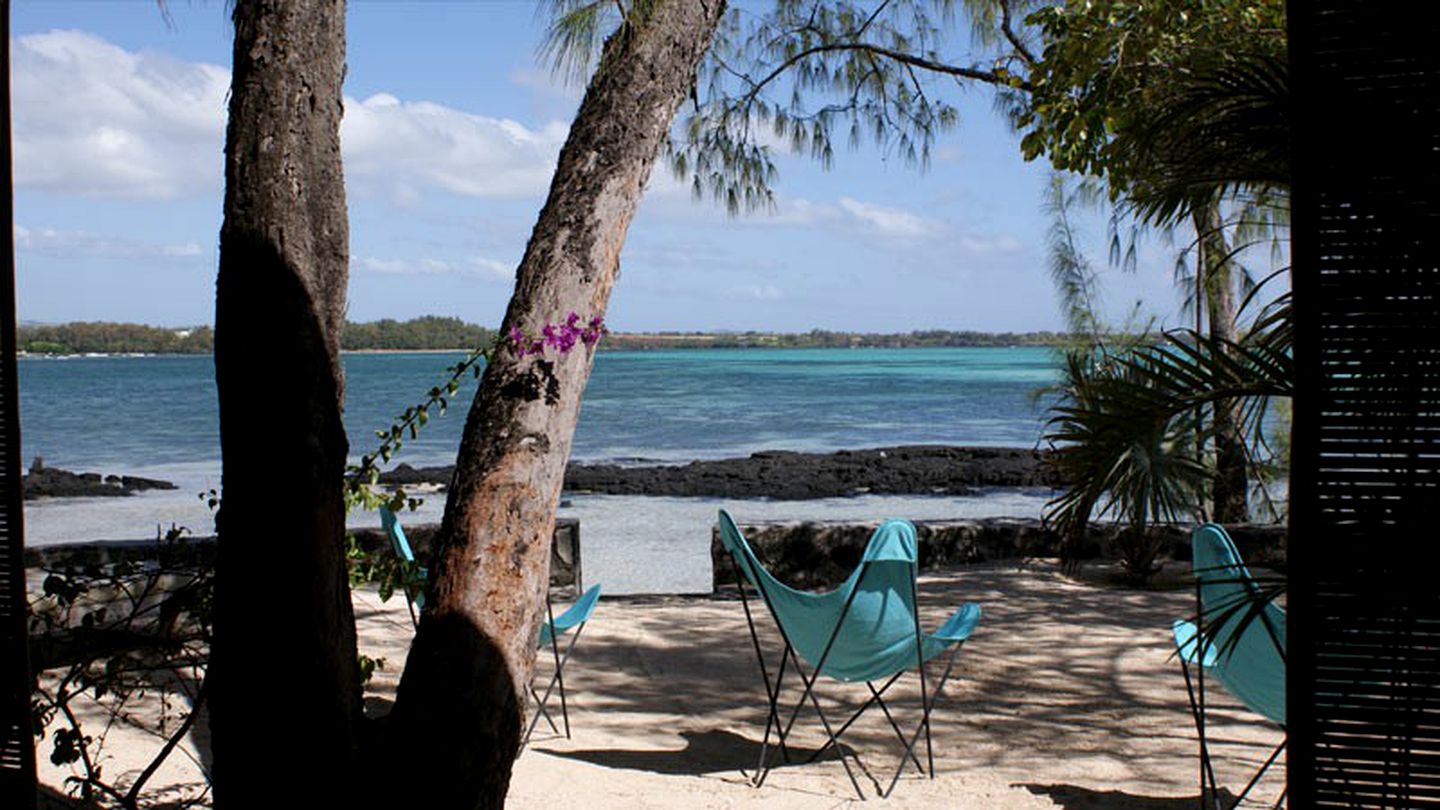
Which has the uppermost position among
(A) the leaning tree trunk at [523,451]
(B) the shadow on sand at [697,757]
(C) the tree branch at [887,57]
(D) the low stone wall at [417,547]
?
(C) the tree branch at [887,57]

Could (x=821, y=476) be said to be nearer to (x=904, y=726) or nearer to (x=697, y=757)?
(x=904, y=726)

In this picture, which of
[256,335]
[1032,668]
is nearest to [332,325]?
[256,335]

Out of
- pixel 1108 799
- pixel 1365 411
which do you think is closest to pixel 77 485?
pixel 1108 799

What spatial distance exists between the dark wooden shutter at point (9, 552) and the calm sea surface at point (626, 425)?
545 mm

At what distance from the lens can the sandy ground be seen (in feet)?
11.1

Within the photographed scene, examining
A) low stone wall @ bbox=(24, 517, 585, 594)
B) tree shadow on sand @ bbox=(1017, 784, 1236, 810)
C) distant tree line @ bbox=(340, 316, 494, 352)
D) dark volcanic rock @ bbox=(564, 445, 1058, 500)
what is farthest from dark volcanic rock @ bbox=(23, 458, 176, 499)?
distant tree line @ bbox=(340, 316, 494, 352)

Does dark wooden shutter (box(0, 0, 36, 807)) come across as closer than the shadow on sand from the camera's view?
Yes

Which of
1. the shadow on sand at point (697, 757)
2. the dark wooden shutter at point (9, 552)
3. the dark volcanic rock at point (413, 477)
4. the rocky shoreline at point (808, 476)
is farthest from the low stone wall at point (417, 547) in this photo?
the dark volcanic rock at point (413, 477)

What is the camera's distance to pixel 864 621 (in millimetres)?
3537

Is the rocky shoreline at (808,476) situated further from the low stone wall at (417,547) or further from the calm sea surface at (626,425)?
the low stone wall at (417,547)

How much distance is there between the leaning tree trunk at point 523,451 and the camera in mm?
2180

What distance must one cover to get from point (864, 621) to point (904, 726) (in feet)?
2.49

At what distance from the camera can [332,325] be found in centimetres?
221

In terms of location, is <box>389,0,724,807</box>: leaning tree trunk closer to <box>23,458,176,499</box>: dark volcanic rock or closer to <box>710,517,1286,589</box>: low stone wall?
<box>710,517,1286,589</box>: low stone wall
